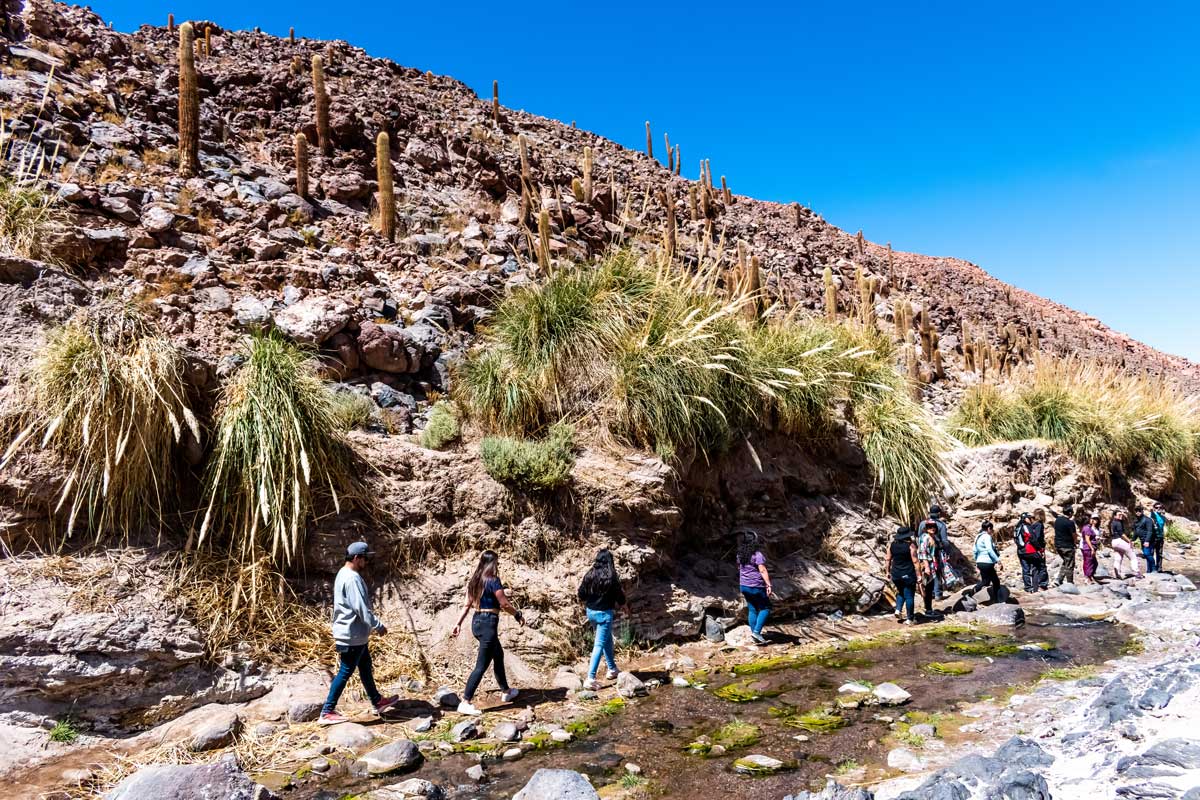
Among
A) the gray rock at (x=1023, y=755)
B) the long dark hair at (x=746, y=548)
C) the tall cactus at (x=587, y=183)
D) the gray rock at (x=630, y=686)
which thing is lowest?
the gray rock at (x=630, y=686)

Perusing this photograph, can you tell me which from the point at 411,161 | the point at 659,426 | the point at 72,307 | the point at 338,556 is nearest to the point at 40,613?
the point at 338,556

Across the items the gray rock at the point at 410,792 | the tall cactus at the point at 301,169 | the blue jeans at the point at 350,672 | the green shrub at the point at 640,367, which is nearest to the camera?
the gray rock at the point at 410,792

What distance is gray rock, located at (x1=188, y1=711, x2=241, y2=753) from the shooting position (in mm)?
4910

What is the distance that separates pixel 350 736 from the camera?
5062 mm

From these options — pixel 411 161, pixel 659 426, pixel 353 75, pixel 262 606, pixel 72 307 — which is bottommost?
pixel 262 606

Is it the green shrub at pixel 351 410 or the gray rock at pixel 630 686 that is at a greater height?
the green shrub at pixel 351 410

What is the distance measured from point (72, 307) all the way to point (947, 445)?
41.0ft

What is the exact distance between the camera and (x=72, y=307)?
6246 millimetres

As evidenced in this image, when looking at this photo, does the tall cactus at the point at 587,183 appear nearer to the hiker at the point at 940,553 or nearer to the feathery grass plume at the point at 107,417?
the hiker at the point at 940,553

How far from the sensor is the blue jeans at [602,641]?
21.4 ft

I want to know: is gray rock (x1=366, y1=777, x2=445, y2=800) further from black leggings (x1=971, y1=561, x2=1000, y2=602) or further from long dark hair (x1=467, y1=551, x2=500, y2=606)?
black leggings (x1=971, y1=561, x2=1000, y2=602)

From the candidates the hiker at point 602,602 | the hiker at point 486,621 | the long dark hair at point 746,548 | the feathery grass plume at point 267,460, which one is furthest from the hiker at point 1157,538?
the feathery grass plume at point 267,460

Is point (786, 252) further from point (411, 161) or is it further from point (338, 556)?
point (338, 556)

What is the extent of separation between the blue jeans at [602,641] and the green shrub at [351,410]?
10.8ft
